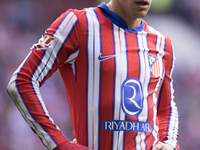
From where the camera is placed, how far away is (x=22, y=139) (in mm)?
3836

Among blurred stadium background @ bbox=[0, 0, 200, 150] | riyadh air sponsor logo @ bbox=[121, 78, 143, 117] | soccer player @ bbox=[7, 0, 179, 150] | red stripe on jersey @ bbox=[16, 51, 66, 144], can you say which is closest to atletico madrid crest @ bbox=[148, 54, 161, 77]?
soccer player @ bbox=[7, 0, 179, 150]

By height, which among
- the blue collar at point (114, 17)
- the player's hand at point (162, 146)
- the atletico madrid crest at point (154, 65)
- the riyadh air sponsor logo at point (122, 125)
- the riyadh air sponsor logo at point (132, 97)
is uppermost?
the blue collar at point (114, 17)

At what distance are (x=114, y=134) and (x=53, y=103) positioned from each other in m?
2.94

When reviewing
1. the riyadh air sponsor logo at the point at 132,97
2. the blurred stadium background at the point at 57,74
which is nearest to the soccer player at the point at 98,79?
the riyadh air sponsor logo at the point at 132,97

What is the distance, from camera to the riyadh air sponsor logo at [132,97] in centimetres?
125

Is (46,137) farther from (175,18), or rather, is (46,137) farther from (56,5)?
(175,18)

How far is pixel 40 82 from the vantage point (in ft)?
3.85

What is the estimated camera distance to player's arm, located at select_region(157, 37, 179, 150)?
1.48 metres

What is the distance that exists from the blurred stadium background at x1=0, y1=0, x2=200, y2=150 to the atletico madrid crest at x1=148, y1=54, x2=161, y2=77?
282 cm

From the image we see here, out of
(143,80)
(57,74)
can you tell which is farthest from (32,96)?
(57,74)

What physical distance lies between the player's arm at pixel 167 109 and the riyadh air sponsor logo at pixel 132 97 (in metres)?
0.28

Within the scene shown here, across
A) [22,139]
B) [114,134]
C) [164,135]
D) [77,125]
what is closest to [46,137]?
[77,125]

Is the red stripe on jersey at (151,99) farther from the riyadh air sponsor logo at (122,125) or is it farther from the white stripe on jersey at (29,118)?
the white stripe on jersey at (29,118)

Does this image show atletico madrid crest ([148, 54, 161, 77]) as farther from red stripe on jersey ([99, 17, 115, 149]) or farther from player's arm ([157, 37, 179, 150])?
red stripe on jersey ([99, 17, 115, 149])
